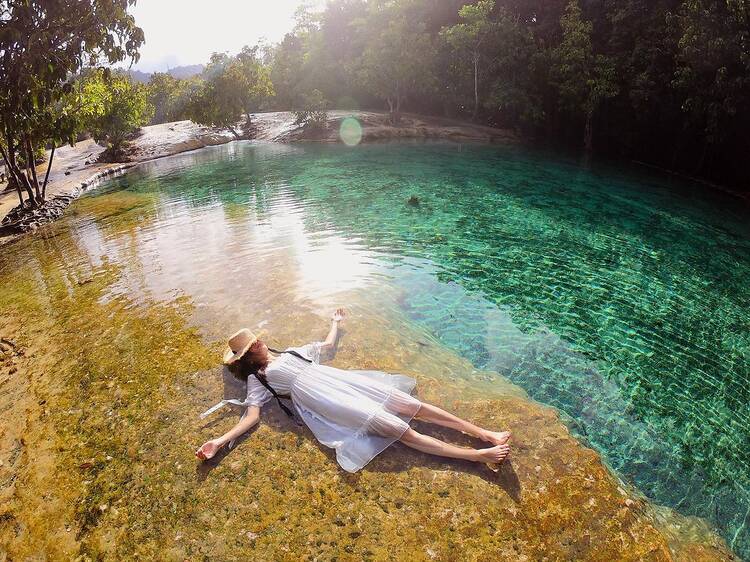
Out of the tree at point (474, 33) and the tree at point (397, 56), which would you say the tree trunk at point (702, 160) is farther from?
the tree at point (397, 56)

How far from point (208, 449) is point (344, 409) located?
6.61 ft

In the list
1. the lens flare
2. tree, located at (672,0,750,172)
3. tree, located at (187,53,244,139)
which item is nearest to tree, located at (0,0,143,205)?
tree, located at (672,0,750,172)

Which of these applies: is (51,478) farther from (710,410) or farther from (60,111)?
(60,111)

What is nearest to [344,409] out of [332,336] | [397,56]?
[332,336]

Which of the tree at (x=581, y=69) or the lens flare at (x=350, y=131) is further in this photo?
the lens flare at (x=350, y=131)

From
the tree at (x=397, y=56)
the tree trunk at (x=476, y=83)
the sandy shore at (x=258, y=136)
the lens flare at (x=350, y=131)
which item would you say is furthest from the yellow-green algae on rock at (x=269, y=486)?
the tree at (x=397, y=56)

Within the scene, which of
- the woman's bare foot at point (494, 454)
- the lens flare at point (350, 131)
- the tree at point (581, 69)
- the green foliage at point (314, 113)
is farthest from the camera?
the green foliage at point (314, 113)

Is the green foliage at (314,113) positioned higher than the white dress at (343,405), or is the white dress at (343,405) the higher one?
the green foliage at (314,113)

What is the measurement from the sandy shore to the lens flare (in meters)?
0.62

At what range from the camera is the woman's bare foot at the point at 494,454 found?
233 inches

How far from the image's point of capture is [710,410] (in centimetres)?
782

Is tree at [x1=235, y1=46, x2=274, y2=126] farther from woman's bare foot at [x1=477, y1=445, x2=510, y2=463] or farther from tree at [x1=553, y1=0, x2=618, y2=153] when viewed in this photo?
woman's bare foot at [x1=477, y1=445, x2=510, y2=463]

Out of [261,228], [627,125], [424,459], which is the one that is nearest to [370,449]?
[424,459]

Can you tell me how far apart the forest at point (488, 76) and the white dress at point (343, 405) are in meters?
12.5
